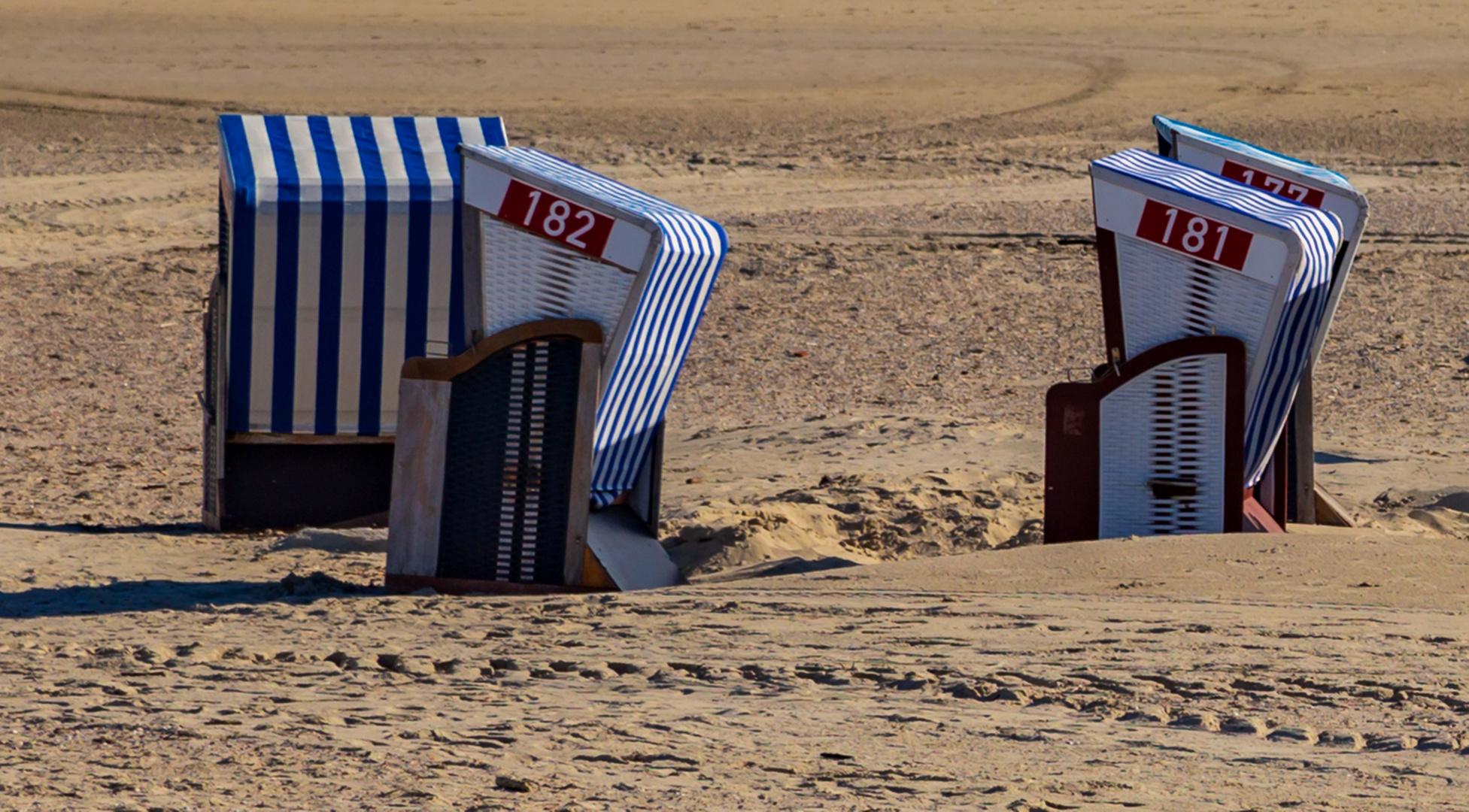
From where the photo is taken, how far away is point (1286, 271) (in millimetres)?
5457

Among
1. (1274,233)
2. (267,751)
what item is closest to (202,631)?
(267,751)

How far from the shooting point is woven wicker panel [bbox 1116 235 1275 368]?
5.59 meters

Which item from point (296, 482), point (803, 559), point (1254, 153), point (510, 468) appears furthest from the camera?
point (296, 482)

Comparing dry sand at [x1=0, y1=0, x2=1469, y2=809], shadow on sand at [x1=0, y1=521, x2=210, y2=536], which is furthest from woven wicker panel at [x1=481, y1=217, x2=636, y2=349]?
shadow on sand at [x1=0, y1=521, x2=210, y2=536]

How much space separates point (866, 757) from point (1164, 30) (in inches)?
897

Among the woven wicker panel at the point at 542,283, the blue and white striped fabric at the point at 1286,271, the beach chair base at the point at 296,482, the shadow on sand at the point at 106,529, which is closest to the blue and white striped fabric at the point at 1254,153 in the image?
the blue and white striped fabric at the point at 1286,271

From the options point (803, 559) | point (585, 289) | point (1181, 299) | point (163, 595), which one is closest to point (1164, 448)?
point (1181, 299)

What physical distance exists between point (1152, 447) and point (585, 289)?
1.93 metres

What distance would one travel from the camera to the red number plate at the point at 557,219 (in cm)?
545

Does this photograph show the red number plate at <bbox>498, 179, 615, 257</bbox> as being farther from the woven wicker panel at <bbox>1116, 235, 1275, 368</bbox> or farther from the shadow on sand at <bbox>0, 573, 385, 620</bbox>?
the woven wicker panel at <bbox>1116, 235, 1275, 368</bbox>

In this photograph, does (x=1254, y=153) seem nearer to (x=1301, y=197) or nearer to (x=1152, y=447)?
(x=1301, y=197)

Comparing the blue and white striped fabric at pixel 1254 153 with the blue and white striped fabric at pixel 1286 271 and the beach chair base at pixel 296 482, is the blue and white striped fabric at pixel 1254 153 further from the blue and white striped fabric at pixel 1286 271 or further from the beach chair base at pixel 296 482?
the beach chair base at pixel 296 482

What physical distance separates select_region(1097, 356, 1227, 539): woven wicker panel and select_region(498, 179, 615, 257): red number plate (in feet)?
5.77

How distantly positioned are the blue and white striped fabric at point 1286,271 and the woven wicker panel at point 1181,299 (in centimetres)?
9
